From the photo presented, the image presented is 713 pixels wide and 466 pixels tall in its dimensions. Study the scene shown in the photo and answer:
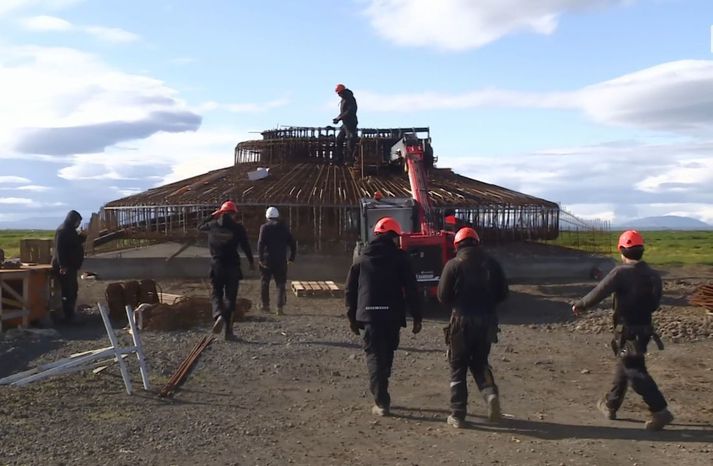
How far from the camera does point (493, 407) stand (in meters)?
7.29

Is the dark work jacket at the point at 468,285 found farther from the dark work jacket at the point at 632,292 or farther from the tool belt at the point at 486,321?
the dark work jacket at the point at 632,292

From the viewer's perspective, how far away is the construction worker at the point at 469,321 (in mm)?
7238

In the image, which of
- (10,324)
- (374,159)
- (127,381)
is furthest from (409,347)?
(374,159)

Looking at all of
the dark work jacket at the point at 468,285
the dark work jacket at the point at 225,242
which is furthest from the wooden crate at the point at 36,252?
the dark work jacket at the point at 468,285

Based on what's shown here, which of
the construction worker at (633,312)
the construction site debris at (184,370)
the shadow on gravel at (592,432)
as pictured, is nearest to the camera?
the shadow on gravel at (592,432)

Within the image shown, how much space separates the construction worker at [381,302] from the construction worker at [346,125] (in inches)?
620

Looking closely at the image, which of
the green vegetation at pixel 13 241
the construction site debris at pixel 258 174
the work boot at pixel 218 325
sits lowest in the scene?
the work boot at pixel 218 325

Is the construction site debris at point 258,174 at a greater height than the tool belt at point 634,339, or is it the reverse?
the construction site debris at point 258,174

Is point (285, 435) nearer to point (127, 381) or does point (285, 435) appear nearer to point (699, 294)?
point (127, 381)

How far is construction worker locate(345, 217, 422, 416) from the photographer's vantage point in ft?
24.8

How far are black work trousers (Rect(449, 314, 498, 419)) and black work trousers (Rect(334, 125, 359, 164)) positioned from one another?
19082 millimetres

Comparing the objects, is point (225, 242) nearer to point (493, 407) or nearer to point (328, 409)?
point (328, 409)

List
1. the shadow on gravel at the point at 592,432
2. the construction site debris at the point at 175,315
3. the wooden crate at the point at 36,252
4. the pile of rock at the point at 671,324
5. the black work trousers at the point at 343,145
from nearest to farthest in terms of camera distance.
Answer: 1. the shadow on gravel at the point at 592,432
2. the construction site debris at the point at 175,315
3. the pile of rock at the point at 671,324
4. the wooden crate at the point at 36,252
5. the black work trousers at the point at 343,145

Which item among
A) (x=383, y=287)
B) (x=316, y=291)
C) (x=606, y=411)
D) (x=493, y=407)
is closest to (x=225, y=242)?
(x=383, y=287)
